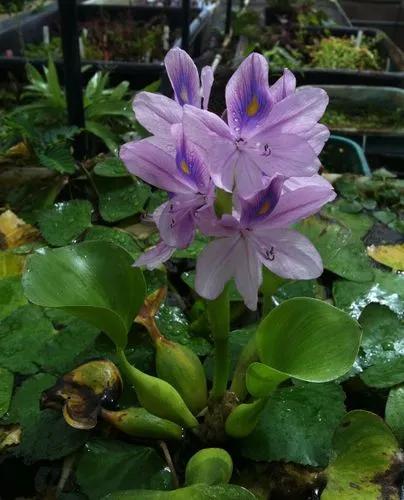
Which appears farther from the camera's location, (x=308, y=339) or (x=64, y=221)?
(x=64, y=221)

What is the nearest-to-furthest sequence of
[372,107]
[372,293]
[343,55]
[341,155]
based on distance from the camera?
[372,293] < [341,155] < [372,107] < [343,55]

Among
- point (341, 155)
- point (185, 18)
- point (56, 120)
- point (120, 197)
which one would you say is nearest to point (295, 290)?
point (120, 197)

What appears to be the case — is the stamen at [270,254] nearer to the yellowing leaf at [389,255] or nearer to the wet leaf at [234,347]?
the wet leaf at [234,347]

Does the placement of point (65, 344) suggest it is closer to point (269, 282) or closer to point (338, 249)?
point (269, 282)

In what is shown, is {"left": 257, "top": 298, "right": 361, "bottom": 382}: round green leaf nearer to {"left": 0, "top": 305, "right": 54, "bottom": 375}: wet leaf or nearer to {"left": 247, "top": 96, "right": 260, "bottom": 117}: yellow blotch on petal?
{"left": 247, "top": 96, "right": 260, "bottom": 117}: yellow blotch on petal

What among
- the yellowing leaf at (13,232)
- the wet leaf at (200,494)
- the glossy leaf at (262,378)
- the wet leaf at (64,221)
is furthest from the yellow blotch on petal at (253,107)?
the yellowing leaf at (13,232)

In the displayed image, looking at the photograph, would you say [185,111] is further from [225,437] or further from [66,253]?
[225,437]

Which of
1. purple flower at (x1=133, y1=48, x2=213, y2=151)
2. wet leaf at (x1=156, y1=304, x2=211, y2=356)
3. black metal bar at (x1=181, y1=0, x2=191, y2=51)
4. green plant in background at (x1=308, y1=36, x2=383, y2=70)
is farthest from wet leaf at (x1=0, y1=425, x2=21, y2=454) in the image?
green plant in background at (x1=308, y1=36, x2=383, y2=70)
